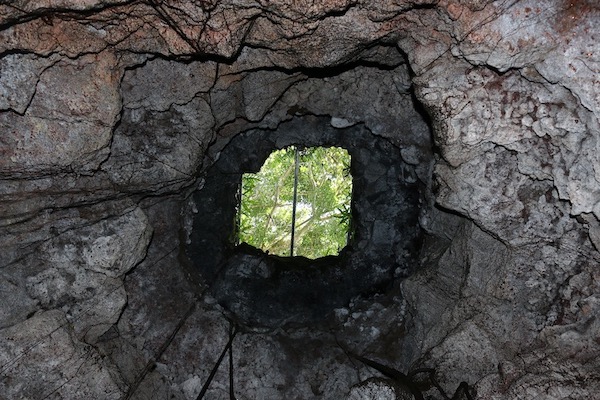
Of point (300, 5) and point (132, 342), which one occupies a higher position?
point (300, 5)

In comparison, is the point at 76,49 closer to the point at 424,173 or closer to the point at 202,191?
the point at 202,191

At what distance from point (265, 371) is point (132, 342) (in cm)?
120

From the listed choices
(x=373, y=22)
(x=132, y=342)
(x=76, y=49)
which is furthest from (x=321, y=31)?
(x=132, y=342)

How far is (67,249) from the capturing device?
160 inches

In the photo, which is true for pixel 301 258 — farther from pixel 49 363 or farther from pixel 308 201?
pixel 308 201

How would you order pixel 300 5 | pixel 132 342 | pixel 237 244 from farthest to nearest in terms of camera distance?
pixel 237 244, pixel 132 342, pixel 300 5

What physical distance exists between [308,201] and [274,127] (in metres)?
4.10

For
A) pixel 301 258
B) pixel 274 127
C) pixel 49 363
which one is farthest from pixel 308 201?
pixel 49 363

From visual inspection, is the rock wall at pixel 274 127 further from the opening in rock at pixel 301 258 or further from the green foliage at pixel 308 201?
the green foliage at pixel 308 201

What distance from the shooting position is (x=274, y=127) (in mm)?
4934

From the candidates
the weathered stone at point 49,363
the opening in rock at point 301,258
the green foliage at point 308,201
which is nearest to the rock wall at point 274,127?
the weathered stone at point 49,363

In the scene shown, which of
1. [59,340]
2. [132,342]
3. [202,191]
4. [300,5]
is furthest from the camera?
[202,191]

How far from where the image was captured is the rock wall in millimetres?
3057

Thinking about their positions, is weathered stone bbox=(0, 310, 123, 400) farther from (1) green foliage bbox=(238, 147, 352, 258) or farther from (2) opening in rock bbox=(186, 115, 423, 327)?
(1) green foliage bbox=(238, 147, 352, 258)
